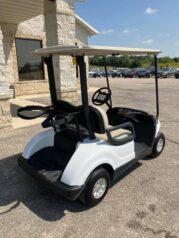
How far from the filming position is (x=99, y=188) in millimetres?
2752

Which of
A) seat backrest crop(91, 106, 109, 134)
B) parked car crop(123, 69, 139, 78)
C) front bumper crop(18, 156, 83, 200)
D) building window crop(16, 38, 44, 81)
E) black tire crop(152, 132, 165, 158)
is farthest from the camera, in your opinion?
parked car crop(123, 69, 139, 78)

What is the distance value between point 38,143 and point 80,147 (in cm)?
94

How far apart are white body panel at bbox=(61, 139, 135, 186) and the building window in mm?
9580

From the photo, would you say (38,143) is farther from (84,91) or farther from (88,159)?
(84,91)

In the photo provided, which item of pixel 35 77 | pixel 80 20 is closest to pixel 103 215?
Answer: pixel 35 77

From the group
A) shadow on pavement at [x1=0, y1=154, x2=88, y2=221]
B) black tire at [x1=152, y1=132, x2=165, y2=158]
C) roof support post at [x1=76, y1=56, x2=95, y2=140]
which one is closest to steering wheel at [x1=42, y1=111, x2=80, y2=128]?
roof support post at [x1=76, y1=56, x2=95, y2=140]

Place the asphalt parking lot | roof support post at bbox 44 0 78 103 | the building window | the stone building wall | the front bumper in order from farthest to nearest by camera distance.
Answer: the building window < the stone building wall < roof support post at bbox 44 0 78 103 < the front bumper < the asphalt parking lot

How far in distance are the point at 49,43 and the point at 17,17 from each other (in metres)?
2.76

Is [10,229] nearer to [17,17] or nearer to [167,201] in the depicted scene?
[167,201]

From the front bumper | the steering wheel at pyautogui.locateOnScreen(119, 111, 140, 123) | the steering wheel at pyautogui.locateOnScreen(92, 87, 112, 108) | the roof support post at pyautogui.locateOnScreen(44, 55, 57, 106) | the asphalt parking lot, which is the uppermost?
the roof support post at pyautogui.locateOnScreen(44, 55, 57, 106)

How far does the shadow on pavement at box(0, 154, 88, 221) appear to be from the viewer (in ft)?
8.68

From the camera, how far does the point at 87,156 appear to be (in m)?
2.61

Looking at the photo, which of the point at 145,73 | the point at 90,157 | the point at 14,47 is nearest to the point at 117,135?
the point at 90,157

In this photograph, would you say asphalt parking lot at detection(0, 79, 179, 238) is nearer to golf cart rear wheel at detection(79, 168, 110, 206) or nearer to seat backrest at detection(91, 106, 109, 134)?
golf cart rear wheel at detection(79, 168, 110, 206)
